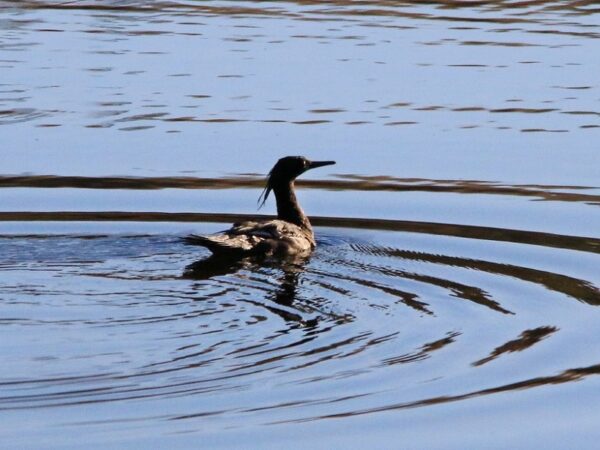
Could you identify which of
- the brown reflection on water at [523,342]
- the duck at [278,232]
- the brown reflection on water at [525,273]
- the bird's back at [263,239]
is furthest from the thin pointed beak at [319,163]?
the brown reflection on water at [523,342]

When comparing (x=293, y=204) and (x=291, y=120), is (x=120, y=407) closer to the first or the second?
(x=293, y=204)

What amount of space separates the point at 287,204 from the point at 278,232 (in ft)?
3.10

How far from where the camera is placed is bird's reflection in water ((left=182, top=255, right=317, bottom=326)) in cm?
972

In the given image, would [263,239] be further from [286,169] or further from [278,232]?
[286,169]

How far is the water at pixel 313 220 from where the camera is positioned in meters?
7.53

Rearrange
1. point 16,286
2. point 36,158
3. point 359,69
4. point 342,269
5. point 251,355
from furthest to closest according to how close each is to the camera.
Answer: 1. point 359,69
2. point 36,158
3. point 342,269
4. point 16,286
5. point 251,355

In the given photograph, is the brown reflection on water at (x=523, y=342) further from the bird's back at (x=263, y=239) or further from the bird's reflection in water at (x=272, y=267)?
the bird's back at (x=263, y=239)

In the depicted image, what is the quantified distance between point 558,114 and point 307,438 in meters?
8.86

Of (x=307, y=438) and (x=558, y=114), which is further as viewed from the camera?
(x=558, y=114)

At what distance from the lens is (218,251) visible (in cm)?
1141

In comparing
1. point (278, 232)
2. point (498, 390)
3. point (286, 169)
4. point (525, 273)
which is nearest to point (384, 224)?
point (278, 232)

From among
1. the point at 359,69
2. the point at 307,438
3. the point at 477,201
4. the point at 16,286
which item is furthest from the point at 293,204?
the point at 307,438

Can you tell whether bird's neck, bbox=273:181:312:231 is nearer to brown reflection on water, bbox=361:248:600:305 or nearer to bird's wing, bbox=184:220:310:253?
bird's wing, bbox=184:220:310:253

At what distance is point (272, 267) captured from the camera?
1148 cm
